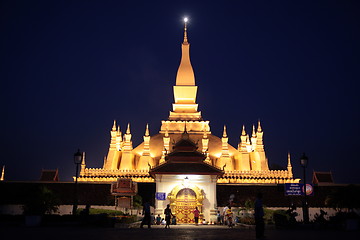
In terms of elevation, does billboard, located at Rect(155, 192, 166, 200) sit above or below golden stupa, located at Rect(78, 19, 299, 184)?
below

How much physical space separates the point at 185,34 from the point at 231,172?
2141 centimetres

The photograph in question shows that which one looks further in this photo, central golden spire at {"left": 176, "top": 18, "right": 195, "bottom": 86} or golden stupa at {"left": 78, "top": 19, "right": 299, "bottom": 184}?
central golden spire at {"left": 176, "top": 18, "right": 195, "bottom": 86}

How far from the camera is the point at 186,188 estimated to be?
2977cm

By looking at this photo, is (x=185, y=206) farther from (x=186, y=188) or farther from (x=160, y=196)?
(x=160, y=196)

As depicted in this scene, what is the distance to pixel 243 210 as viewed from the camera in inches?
1173

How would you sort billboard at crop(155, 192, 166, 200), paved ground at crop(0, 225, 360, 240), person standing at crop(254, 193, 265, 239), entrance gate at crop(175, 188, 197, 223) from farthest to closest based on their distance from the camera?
entrance gate at crop(175, 188, 197, 223), billboard at crop(155, 192, 166, 200), person standing at crop(254, 193, 265, 239), paved ground at crop(0, 225, 360, 240)

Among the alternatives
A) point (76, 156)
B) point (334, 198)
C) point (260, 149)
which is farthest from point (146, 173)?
point (334, 198)

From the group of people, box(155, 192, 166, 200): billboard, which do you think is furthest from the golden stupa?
the group of people

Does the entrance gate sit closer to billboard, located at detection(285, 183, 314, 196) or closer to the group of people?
the group of people

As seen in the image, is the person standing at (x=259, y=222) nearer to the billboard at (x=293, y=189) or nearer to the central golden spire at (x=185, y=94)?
the billboard at (x=293, y=189)

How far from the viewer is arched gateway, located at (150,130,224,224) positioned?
29.3 meters

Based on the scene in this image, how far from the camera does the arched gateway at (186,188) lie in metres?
29.3

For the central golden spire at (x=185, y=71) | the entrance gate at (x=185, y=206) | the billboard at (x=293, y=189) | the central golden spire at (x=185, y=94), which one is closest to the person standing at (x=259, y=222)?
the entrance gate at (x=185, y=206)

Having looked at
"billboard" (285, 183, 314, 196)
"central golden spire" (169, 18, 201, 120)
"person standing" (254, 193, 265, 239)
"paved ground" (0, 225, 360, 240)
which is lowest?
"paved ground" (0, 225, 360, 240)
